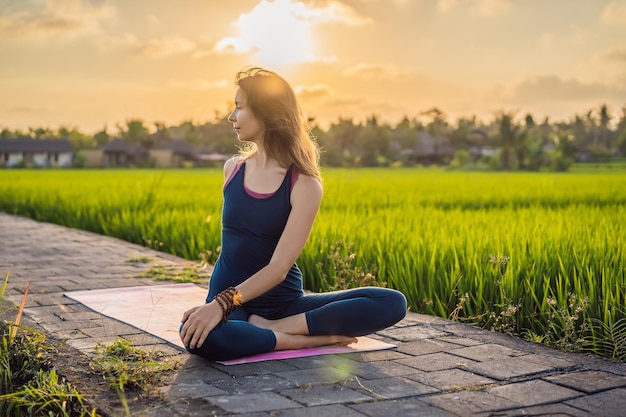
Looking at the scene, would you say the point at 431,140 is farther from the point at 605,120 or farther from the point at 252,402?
the point at 252,402

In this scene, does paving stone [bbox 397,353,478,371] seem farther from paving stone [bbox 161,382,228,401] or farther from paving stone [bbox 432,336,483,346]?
paving stone [bbox 161,382,228,401]

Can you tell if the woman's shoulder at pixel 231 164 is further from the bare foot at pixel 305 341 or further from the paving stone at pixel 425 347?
the paving stone at pixel 425 347

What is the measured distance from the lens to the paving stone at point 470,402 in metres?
2.84

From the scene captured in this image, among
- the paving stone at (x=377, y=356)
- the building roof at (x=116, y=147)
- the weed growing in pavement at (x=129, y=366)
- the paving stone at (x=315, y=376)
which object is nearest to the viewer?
the weed growing in pavement at (x=129, y=366)

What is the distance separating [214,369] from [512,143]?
68222 millimetres

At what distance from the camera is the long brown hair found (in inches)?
146

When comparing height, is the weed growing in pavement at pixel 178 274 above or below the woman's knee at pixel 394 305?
below

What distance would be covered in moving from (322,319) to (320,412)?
1.04 metres

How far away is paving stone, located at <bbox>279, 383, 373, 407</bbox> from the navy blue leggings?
53cm

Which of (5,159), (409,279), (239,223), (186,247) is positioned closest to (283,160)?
(239,223)

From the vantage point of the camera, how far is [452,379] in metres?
3.24

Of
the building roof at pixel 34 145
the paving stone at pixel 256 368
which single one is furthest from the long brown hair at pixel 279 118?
the building roof at pixel 34 145

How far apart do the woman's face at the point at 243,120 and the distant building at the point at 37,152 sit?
8829 centimetres

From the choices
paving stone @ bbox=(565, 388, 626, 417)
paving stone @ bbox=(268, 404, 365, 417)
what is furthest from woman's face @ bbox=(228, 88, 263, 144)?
paving stone @ bbox=(565, 388, 626, 417)
